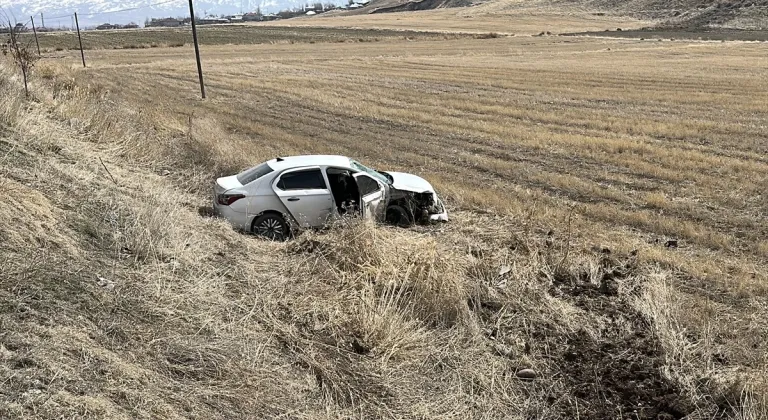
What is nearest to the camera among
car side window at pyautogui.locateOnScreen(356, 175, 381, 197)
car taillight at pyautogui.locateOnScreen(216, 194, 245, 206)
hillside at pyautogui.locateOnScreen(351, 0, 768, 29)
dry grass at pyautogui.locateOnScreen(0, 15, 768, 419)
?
dry grass at pyautogui.locateOnScreen(0, 15, 768, 419)

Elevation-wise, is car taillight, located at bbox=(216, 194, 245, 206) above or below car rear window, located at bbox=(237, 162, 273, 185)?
below

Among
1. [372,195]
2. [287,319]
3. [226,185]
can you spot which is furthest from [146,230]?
[372,195]

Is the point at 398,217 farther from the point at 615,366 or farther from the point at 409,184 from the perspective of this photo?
the point at 615,366

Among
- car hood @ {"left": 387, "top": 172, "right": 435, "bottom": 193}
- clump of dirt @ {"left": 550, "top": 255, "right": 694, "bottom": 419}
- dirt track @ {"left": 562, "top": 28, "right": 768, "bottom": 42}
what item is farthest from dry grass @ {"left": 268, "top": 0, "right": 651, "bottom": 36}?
clump of dirt @ {"left": 550, "top": 255, "right": 694, "bottom": 419}

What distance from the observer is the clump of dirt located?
6023 millimetres

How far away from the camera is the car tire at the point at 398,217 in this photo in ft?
37.2

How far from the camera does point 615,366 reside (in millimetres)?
6691

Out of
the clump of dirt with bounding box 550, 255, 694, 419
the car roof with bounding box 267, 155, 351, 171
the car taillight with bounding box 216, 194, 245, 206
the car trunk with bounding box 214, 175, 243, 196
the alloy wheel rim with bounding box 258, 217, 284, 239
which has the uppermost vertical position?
the car roof with bounding box 267, 155, 351, 171

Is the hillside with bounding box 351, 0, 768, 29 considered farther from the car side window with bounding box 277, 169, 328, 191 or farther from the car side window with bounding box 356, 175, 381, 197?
the car side window with bounding box 277, 169, 328, 191

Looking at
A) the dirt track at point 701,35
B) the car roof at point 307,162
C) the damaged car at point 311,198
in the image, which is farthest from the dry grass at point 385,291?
the dirt track at point 701,35

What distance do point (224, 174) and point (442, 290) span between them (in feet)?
26.5

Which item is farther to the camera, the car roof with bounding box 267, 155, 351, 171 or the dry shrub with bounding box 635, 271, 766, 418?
the car roof with bounding box 267, 155, 351, 171

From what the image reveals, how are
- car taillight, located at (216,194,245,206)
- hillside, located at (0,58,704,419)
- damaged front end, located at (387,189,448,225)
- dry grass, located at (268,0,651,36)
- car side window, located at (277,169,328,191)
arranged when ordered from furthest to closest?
dry grass, located at (268,0,651,36), damaged front end, located at (387,189,448,225), car side window, located at (277,169,328,191), car taillight, located at (216,194,245,206), hillside, located at (0,58,704,419)

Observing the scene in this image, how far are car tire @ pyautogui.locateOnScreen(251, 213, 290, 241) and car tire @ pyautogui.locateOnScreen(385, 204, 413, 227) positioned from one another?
176 cm
